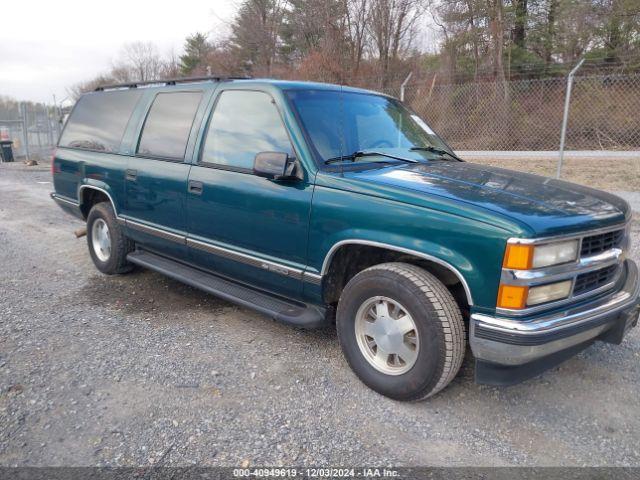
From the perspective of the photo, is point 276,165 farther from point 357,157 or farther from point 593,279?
point 593,279

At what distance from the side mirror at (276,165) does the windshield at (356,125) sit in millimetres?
249

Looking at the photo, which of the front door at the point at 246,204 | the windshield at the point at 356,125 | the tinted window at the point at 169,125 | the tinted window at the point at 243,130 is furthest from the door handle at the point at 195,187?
the windshield at the point at 356,125

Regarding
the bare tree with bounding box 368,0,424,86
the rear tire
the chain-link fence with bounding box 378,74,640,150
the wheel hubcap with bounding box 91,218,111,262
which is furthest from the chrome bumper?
the bare tree with bounding box 368,0,424,86

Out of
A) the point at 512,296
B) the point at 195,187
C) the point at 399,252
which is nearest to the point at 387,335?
the point at 399,252

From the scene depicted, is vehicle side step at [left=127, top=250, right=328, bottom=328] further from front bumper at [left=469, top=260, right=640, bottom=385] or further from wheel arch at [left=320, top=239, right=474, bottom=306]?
front bumper at [left=469, top=260, right=640, bottom=385]

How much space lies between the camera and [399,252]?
302 centimetres

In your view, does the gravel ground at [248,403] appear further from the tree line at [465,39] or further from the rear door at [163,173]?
the tree line at [465,39]

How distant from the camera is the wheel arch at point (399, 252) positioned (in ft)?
8.52

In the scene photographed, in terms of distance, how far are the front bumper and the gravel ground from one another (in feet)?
1.25

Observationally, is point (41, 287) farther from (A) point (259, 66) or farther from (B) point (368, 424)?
(A) point (259, 66)

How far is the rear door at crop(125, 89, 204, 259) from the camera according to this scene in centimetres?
407

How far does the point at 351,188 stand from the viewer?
118 inches

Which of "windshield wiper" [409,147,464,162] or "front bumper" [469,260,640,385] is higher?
"windshield wiper" [409,147,464,162]

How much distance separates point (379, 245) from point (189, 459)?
150cm
